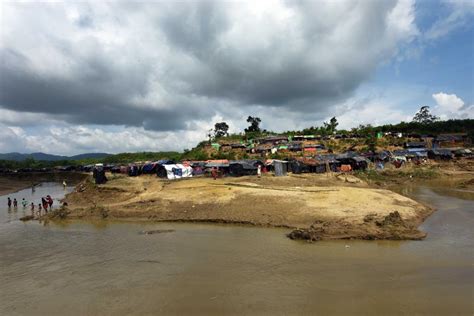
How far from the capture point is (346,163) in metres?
49.7

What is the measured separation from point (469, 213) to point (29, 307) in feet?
85.3

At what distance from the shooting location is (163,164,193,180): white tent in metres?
42.9

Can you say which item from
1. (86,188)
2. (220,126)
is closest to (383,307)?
(86,188)

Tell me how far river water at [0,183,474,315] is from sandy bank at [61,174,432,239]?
4.18 feet

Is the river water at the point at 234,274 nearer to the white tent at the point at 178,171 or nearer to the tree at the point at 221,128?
the white tent at the point at 178,171

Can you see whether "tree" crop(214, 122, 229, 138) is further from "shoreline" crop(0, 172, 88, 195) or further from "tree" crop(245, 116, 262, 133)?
"shoreline" crop(0, 172, 88, 195)

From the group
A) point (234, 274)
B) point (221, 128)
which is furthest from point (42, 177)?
point (234, 274)

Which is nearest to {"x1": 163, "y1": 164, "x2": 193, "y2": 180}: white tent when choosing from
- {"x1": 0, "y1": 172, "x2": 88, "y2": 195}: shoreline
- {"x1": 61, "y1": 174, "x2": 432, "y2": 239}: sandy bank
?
{"x1": 61, "y1": 174, "x2": 432, "y2": 239}: sandy bank

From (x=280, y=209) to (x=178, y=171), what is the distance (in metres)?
24.5

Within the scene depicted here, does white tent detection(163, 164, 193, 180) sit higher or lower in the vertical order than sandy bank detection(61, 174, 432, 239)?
higher

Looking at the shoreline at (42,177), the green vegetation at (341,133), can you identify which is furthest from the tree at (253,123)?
the shoreline at (42,177)

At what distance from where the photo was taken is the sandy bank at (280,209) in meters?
17.6

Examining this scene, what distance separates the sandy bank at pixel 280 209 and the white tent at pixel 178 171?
1202cm

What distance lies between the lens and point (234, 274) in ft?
41.4
